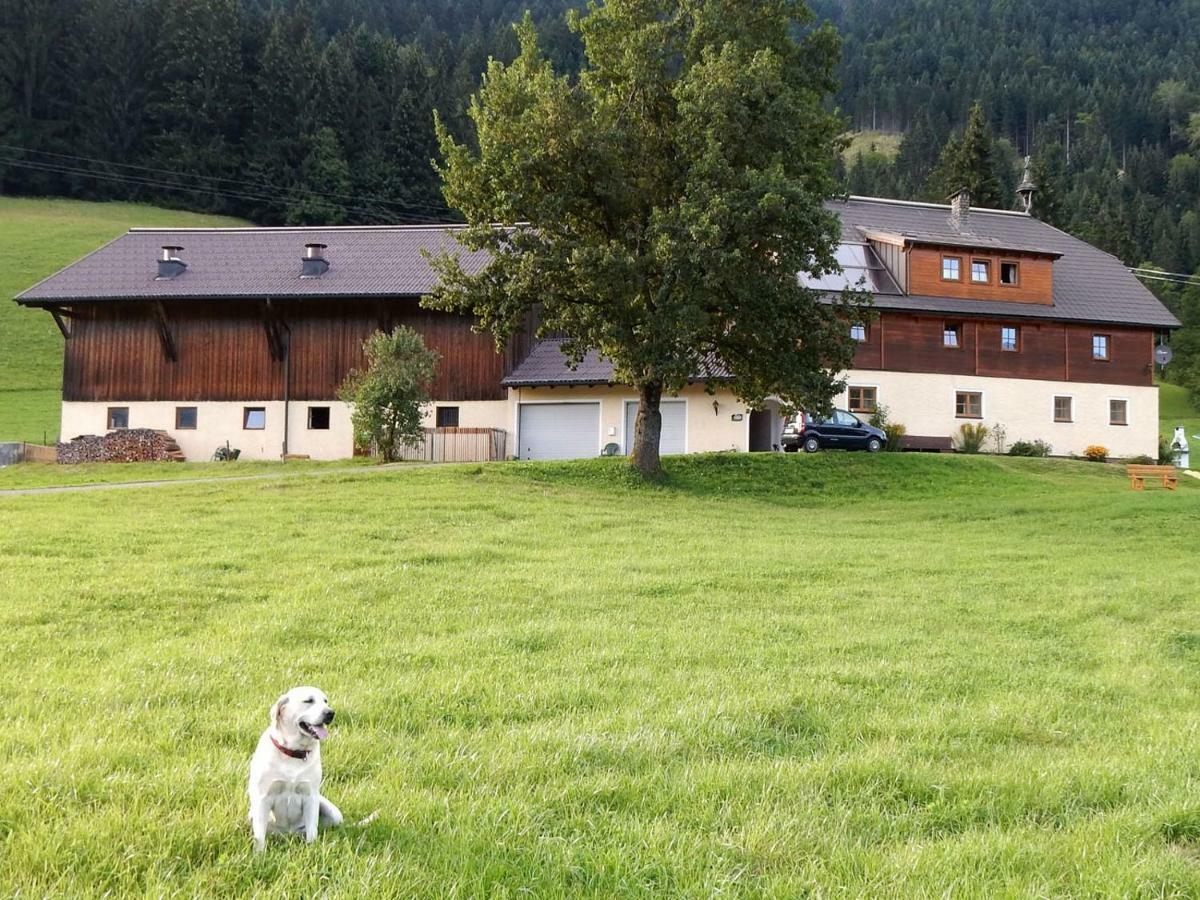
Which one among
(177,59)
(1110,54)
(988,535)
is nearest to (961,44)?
(1110,54)

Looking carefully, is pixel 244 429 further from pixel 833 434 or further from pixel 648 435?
pixel 833 434

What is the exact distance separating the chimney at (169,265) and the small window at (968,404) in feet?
A: 104

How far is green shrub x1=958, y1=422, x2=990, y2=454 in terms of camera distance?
39.8 m

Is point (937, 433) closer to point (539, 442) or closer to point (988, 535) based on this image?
point (539, 442)

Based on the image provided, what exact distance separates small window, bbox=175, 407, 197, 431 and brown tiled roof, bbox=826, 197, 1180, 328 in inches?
1056

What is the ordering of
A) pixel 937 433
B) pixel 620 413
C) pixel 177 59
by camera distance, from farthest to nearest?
pixel 177 59 < pixel 937 433 < pixel 620 413

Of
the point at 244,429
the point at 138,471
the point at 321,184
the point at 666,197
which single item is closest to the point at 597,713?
the point at 666,197

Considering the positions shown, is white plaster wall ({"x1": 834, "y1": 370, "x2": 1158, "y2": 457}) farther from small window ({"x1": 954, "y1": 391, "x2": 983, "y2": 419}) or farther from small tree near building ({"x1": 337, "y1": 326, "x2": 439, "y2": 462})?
small tree near building ({"x1": 337, "y1": 326, "x2": 439, "y2": 462})

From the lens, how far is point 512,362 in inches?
1528

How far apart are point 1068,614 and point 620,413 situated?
86.1 feet

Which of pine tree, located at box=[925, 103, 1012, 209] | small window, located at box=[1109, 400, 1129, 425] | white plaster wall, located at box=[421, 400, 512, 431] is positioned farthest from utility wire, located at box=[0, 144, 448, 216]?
small window, located at box=[1109, 400, 1129, 425]

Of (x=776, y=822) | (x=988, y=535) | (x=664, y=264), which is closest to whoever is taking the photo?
(x=776, y=822)

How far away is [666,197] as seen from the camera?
2669 cm

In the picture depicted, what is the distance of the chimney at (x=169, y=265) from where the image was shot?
130ft
